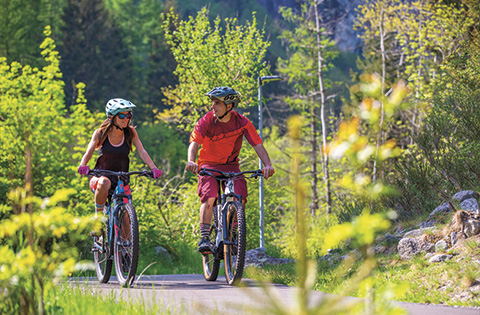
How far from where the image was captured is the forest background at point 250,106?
5.95 meters

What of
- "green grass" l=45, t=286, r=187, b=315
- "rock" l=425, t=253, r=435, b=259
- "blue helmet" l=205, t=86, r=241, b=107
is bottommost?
"green grass" l=45, t=286, r=187, b=315

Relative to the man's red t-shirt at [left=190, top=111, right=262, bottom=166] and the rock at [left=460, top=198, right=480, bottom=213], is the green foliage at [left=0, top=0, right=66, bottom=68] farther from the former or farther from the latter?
the rock at [left=460, top=198, right=480, bottom=213]

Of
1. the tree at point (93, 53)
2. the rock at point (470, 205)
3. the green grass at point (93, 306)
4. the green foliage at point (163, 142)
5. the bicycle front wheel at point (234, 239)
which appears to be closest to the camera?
the green grass at point (93, 306)

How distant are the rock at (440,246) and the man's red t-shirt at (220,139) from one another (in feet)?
8.17

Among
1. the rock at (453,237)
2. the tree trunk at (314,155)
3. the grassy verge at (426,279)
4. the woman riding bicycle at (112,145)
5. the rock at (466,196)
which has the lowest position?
the grassy verge at (426,279)

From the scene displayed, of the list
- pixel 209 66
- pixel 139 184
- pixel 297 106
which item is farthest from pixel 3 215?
pixel 297 106

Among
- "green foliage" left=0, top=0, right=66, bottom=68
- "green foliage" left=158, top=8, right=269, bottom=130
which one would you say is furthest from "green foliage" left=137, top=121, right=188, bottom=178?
"green foliage" left=158, top=8, right=269, bottom=130

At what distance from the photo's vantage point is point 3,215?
11.8m

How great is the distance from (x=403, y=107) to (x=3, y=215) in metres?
10.4

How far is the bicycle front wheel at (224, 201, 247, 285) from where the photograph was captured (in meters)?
7.14

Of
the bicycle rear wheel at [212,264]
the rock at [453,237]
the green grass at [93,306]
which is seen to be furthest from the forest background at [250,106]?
the bicycle rear wheel at [212,264]

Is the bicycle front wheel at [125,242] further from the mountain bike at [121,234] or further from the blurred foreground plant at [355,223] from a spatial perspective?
the blurred foreground plant at [355,223]

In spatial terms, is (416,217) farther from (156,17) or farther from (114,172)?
(156,17)

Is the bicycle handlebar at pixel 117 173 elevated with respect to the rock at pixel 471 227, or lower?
elevated
